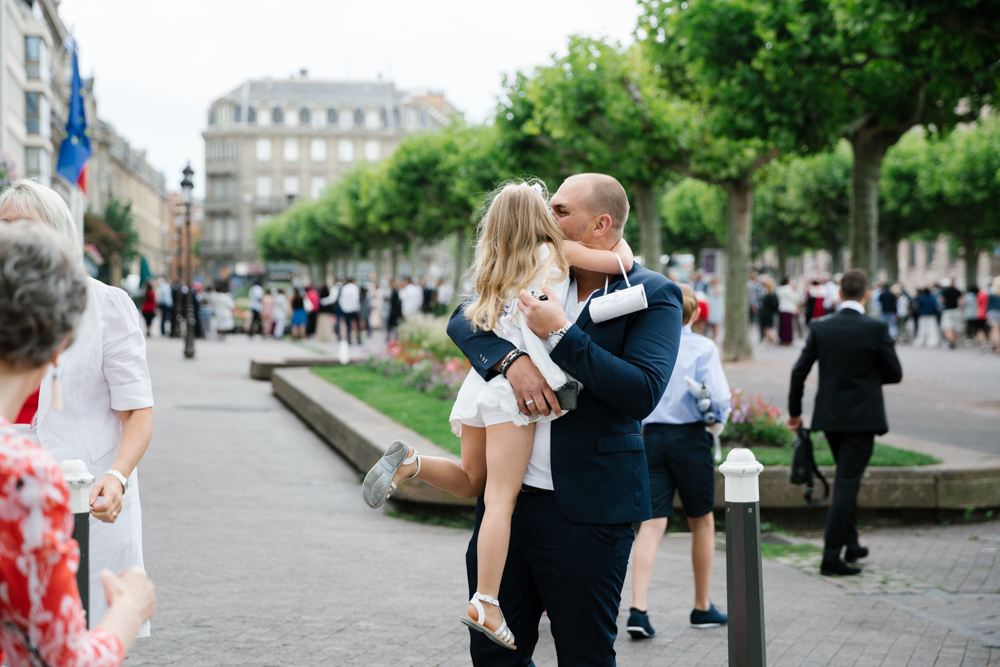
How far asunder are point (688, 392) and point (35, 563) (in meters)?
4.19

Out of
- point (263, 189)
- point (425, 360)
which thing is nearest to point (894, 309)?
point (425, 360)

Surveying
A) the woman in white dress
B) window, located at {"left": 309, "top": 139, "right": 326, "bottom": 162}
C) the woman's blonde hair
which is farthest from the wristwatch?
window, located at {"left": 309, "top": 139, "right": 326, "bottom": 162}

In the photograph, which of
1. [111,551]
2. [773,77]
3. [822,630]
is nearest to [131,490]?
[111,551]

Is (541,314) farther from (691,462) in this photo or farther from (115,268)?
(115,268)

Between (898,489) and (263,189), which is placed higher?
(263,189)

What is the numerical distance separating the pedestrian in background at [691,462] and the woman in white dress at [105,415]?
9.35 ft

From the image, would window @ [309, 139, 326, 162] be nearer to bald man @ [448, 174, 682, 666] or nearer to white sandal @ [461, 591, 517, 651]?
bald man @ [448, 174, 682, 666]

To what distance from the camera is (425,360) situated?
50.2ft

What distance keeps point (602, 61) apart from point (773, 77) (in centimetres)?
829

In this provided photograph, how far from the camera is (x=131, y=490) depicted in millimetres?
3154

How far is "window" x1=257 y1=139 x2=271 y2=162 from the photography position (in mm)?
109875

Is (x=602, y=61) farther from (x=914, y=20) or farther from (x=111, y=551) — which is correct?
(x=111, y=551)

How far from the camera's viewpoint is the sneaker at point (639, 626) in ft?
16.6

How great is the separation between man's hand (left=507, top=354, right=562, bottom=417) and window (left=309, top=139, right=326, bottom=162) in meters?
110
